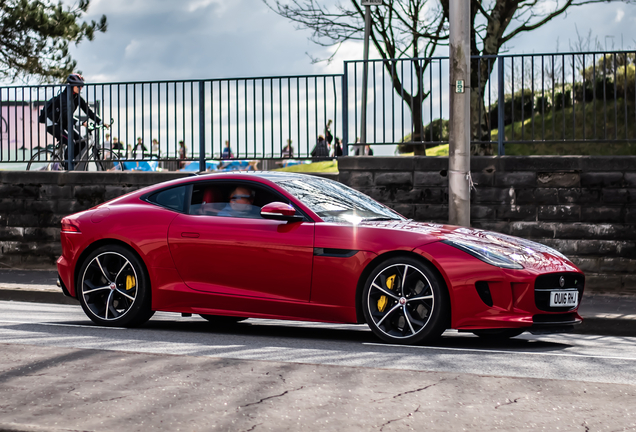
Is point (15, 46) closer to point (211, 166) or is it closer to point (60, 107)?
point (60, 107)

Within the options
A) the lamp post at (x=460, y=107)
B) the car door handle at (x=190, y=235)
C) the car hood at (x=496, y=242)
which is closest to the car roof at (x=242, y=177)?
the car door handle at (x=190, y=235)

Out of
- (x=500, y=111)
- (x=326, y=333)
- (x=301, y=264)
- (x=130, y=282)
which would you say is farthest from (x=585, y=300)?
(x=130, y=282)

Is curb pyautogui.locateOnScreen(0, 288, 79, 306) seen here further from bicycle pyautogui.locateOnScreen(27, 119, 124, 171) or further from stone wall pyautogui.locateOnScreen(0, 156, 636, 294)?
stone wall pyautogui.locateOnScreen(0, 156, 636, 294)

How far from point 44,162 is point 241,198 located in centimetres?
806

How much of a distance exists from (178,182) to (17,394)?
334cm

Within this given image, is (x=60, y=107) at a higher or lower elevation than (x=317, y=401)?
higher

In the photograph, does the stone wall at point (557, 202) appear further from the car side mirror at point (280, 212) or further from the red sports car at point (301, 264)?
the car side mirror at point (280, 212)

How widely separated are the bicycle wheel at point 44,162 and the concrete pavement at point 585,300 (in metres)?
1.83

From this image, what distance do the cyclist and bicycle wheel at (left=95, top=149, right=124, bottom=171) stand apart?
341 mm

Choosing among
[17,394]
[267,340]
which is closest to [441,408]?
[17,394]

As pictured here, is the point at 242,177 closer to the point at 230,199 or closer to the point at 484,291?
the point at 230,199

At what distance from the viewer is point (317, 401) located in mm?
4461

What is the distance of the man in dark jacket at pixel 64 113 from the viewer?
1395cm

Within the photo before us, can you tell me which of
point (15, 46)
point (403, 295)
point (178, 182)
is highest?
point (15, 46)
